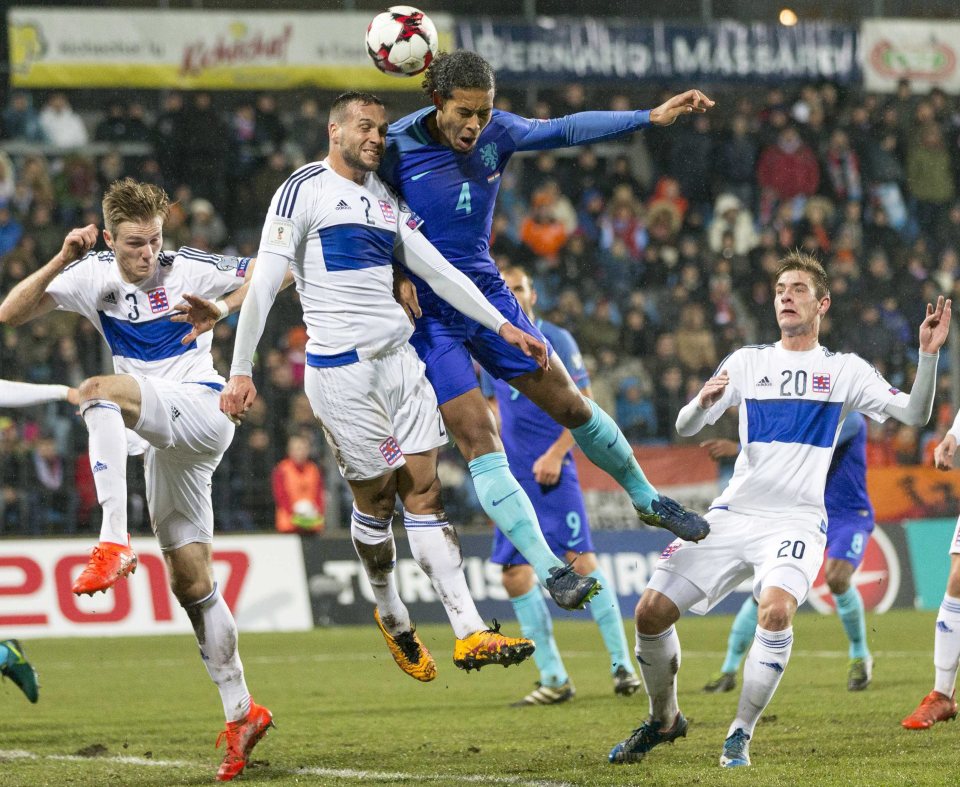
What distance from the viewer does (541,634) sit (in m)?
9.71

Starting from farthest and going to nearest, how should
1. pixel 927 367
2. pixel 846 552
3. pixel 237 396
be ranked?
pixel 846 552 < pixel 927 367 < pixel 237 396

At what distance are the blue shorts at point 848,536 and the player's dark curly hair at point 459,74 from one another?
470 centimetres

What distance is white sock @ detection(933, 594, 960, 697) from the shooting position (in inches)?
312

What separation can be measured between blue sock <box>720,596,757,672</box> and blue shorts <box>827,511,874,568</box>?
712 mm

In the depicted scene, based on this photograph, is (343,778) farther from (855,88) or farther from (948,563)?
(855,88)

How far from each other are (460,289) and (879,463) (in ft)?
35.9

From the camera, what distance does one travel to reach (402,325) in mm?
7133

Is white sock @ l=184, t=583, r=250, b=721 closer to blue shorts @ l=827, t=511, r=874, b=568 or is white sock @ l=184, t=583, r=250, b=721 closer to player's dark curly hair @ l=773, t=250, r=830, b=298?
player's dark curly hair @ l=773, t=250, r=830, b=298

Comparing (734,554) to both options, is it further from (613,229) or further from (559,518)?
(613,229)

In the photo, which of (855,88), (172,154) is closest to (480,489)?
(172,154)

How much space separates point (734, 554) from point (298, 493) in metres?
8.83

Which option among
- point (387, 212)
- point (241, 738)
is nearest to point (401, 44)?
point (387, 212)

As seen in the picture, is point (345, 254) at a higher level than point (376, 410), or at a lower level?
higher

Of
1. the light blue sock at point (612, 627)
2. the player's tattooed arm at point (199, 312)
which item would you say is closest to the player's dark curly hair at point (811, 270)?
the player's tattooed arm at point (199, 312)
